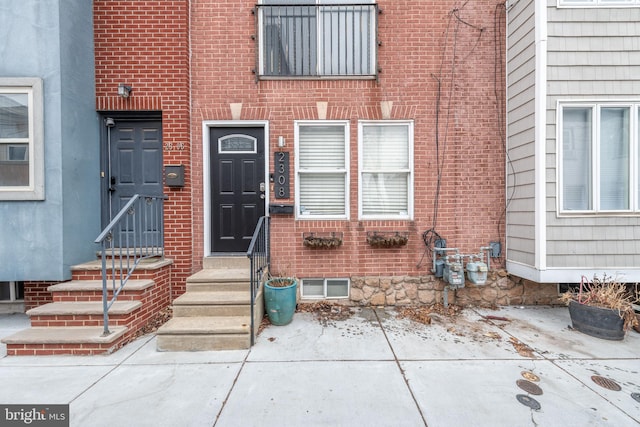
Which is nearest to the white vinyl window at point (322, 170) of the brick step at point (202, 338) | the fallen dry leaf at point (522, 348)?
the brick step at point (202, 338)

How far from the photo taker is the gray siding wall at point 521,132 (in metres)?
4.02

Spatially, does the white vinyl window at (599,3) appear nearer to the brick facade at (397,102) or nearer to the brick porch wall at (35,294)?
the brick facade at (397,102)

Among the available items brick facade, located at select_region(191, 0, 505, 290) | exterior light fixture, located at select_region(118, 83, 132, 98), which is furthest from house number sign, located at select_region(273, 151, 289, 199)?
exterior light fixture, located at select_region(118, 83, 132, 98)

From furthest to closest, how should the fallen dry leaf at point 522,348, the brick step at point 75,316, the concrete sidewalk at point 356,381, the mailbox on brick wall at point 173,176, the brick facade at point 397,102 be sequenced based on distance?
the brick facade at point 397,102 → the mailbox on brick wall at point 173,176 → the brick step at point 75,316 → the fallen dry leaf at point 522,348 → the concrete sidewalk at point 356,381

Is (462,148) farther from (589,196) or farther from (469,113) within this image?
(589,196)

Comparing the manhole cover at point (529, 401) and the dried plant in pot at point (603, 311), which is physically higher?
the dried plant in pot at point (603, 311)

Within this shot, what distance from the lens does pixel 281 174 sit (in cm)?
458

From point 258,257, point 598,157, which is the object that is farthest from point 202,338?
point 598,157

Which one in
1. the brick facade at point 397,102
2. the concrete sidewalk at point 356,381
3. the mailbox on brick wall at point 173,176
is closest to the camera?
the concrete sidewalk at point 356,381

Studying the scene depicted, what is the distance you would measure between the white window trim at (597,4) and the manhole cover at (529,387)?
4.79 metres

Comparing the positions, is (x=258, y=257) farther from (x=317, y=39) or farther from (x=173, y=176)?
(x=317, y=39)

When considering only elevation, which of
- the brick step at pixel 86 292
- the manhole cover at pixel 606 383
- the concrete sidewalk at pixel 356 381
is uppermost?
the brick step at pixel 86 292

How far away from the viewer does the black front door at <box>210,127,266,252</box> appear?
4.66m

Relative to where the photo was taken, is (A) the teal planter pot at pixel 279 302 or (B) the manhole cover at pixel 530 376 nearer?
(B) the manhole cover at pixel 530 376
